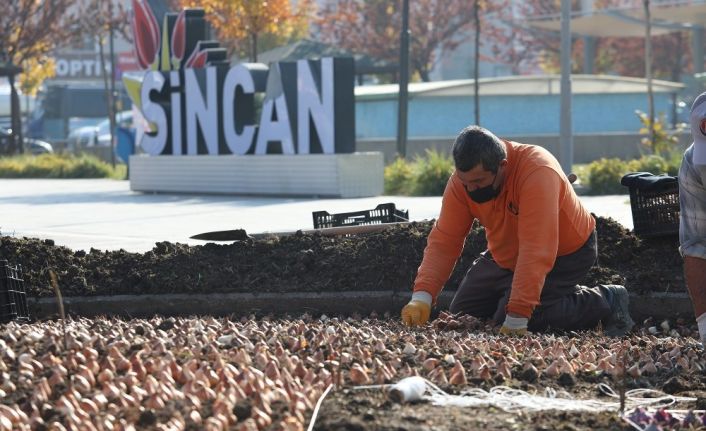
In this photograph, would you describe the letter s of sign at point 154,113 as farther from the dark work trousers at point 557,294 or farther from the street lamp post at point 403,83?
the dark work trousers at point 557,294

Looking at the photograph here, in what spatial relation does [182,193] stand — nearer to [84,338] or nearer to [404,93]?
[404,93]

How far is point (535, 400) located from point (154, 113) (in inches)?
904

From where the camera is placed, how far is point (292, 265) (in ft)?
31.3

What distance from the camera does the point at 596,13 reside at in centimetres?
4178

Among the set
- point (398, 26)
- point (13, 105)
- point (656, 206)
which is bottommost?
point (656, 206)

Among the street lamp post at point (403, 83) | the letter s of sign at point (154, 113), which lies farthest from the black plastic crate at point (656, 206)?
the street lamp post at point (403, 83)

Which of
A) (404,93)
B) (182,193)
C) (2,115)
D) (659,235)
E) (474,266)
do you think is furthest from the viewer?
(2,115)

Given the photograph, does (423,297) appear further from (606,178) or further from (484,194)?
(606,178)

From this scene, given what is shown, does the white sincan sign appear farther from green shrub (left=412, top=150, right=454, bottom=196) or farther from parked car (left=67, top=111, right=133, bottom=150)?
parked car (left=67, top=111, right=133, bottom=150)

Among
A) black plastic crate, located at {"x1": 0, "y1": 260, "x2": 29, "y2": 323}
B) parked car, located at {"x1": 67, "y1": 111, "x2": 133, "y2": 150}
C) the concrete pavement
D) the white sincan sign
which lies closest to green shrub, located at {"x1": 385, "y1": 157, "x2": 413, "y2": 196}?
the concrete pavement

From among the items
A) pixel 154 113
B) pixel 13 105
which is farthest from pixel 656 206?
pixel 13 105

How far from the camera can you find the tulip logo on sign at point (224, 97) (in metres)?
23.4

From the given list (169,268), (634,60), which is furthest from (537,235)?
(634,60)

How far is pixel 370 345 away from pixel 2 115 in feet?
203
